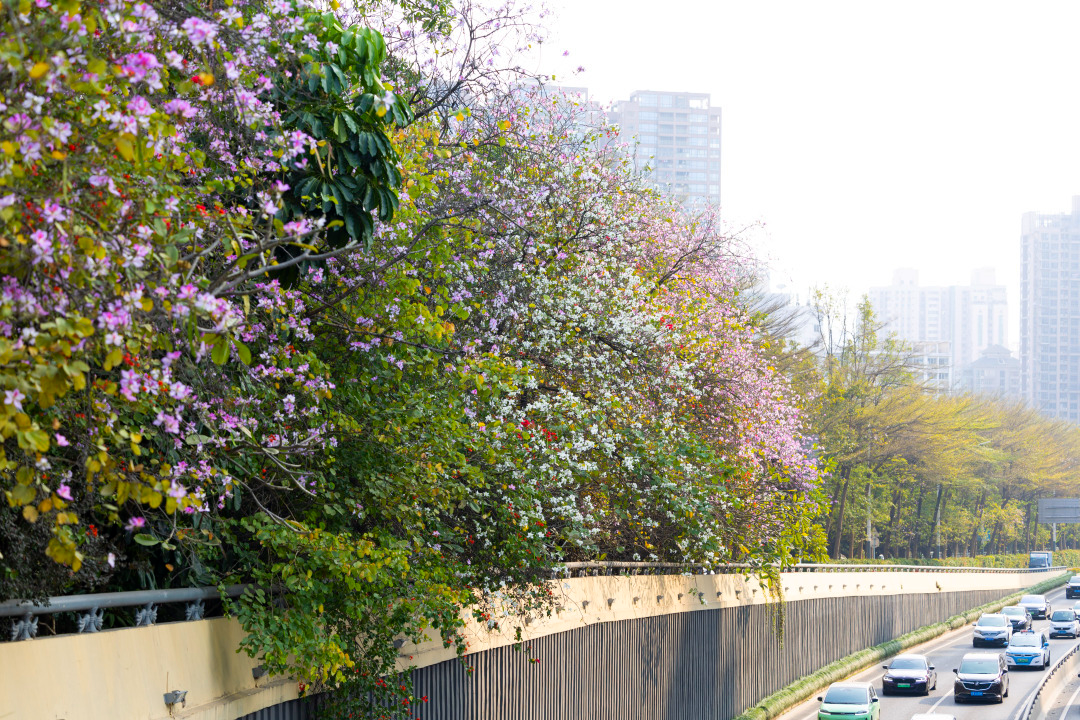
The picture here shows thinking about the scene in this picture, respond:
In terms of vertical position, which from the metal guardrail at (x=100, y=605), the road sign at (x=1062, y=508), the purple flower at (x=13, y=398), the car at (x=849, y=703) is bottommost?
the car at (x=849, y=703)

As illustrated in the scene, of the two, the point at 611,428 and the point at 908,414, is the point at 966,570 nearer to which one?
the point at 908,414

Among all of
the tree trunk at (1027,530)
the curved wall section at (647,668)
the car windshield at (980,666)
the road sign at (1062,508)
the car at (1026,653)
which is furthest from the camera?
the tree trunk at (1027,530)

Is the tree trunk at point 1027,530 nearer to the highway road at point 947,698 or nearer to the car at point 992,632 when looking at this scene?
the highway road at point 947,698

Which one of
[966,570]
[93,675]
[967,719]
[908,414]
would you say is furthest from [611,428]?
[966,570]

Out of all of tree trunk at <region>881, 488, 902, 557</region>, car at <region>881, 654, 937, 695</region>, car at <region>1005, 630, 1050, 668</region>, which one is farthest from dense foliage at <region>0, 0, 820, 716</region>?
tree trunk at <region>881, 488, 902, 557</region>

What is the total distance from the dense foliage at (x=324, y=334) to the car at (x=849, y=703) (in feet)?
25.2

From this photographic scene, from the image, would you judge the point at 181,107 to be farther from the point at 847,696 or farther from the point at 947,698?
the point at 947,698

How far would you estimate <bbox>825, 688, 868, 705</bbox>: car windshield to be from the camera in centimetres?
2380

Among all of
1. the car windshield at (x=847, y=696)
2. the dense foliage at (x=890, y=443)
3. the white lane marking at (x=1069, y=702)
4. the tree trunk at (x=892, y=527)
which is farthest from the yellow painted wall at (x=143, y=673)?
the tree trunk at (x=892, y=527)

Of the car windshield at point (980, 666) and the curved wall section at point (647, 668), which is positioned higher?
the curved wall section at point (647, 668)

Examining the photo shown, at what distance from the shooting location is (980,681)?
28.8m

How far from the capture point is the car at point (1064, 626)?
46.8 meters

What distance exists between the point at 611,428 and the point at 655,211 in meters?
6.98

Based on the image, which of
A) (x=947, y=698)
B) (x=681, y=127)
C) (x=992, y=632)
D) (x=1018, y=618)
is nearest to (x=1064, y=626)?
(x=1018, y=618)
